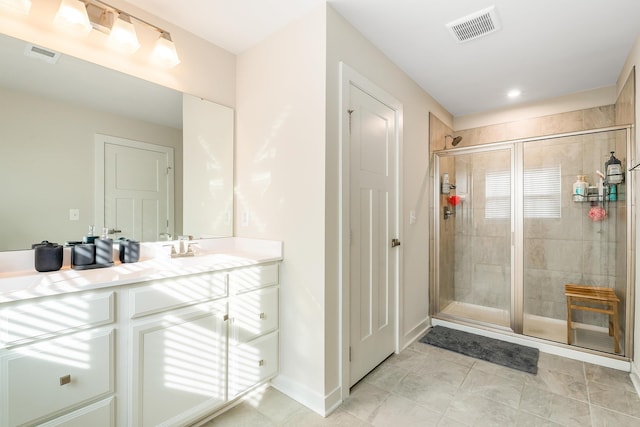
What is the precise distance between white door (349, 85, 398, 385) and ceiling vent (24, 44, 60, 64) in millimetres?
1700

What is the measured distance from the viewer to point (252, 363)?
1891mm

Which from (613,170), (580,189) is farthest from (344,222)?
(580,189)

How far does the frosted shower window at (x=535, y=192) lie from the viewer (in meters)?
2.91

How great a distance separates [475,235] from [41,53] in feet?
12.7

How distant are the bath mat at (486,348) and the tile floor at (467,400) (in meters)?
0.09

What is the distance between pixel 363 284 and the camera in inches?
85.4

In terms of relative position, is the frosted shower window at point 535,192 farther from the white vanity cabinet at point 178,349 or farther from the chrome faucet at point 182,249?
the chrome faucet at point 182,249

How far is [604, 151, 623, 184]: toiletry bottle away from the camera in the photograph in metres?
2.49

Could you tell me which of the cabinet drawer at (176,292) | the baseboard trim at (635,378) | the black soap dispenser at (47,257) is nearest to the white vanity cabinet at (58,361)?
the cabinet drawer at (176,292)

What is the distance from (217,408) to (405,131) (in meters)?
2.57

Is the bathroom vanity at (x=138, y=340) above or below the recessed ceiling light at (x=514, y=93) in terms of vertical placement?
below

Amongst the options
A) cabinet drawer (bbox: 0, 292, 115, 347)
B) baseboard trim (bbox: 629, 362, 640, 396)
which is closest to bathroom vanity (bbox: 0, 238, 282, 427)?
cabinet drawer (bbox: 0, 292, 115, 347)

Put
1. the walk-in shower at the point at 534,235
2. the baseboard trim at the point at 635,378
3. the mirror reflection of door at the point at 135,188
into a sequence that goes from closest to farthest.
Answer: the mirror reflection of door at the point at 135,188 → the baseboard trim at the point at 635,378 → the walk-in shower at the point at 534,235

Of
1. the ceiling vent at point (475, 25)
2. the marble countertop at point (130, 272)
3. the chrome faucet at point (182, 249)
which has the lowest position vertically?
the marble countertop at point (130, 272)
